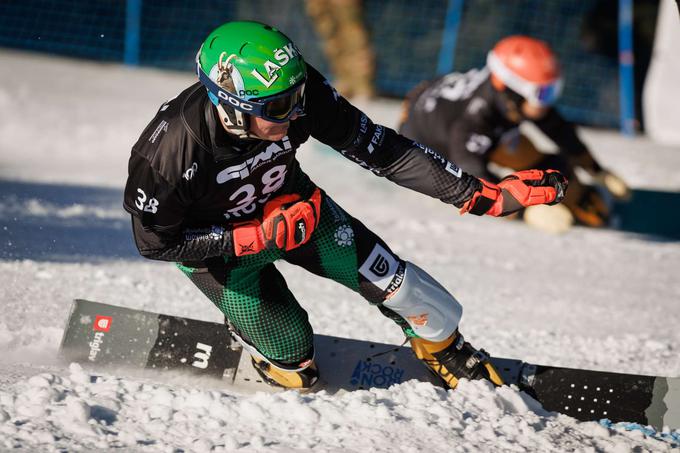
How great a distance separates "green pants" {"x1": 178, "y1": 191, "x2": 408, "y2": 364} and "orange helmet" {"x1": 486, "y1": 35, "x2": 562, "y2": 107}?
329 cm

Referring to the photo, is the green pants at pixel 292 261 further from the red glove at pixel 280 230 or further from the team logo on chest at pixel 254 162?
the team logo on chest at pixel 254 162

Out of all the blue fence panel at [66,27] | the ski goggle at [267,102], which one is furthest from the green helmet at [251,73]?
the blue fence panel at [66,27]

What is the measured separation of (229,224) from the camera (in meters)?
3.64

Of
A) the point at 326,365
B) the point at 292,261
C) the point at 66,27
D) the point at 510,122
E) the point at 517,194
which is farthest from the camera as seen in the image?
the point at 66,27

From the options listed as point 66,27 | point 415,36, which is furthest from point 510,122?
point 66,27

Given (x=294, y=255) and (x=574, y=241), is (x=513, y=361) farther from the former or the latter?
(x=574, y=241)

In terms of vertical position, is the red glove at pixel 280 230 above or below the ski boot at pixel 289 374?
above

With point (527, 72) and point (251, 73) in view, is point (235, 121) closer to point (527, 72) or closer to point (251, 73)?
point (251, 73)

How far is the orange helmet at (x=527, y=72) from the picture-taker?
22.2ft

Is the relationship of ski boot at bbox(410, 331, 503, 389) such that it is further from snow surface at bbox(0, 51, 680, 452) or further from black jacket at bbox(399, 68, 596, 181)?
black jacket at bbox(399, 68, 596, 181)

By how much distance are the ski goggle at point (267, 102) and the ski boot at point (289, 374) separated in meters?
1.29

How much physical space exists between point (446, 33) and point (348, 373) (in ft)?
25.9

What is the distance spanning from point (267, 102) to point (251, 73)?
122mm

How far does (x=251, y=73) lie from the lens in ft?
10.5
